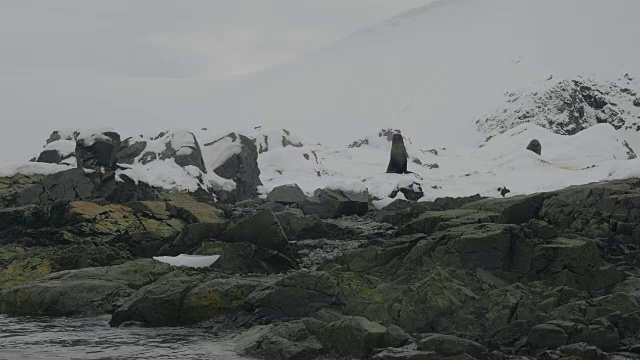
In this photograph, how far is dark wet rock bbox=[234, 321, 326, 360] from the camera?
12.0 metres

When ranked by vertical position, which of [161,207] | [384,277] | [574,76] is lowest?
[384,277]

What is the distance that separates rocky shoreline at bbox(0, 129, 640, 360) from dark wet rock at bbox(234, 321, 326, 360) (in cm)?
2

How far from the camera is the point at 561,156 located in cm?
5241

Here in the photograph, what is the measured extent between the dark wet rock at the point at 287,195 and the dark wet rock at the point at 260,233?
16603mm

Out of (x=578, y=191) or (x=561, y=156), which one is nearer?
(x=578, y=191)

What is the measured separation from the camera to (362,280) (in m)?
14.8

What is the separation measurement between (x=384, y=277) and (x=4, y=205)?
16.1 meters

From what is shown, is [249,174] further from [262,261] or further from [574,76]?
[574,76]

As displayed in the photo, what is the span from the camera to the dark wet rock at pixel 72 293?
15594mm

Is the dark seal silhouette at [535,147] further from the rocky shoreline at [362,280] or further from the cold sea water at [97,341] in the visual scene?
the cold sea water at [97,341]

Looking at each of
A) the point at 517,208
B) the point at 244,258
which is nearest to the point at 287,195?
the point at 517,208

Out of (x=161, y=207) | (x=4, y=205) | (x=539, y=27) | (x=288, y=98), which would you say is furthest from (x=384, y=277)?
(x=539, y=27)

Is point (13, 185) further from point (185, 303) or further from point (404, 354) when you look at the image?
point (404, 354)

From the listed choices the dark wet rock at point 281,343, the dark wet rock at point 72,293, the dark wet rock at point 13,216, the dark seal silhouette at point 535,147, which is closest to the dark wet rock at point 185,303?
the dark wet rock at point 72,293
